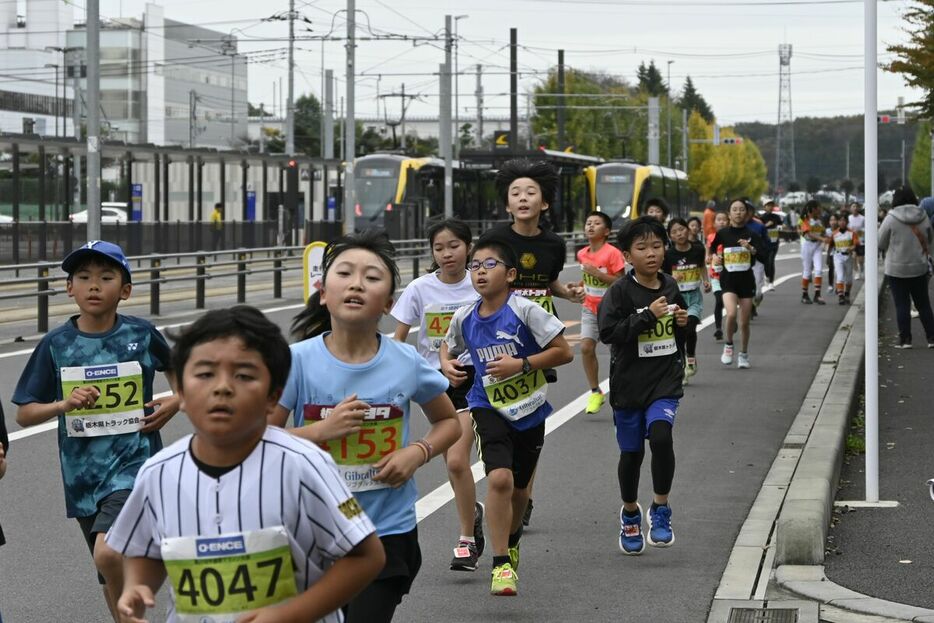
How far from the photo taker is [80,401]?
17.5ft

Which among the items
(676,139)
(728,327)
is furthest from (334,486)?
(676,139)

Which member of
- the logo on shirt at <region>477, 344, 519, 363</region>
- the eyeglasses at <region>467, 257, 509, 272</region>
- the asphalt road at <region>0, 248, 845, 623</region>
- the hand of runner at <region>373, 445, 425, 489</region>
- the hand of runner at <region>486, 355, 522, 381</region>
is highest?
the eyeglasses at <region>467, 257, 509, 272</region>

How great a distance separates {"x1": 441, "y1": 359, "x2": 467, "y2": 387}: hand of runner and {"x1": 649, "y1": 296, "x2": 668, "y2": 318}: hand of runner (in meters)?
1.19

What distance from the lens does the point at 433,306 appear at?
25.7ft

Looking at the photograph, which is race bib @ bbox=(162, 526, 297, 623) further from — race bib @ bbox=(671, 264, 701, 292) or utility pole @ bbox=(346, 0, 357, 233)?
utility pole @ bbox=(346, 0, 357, 233)

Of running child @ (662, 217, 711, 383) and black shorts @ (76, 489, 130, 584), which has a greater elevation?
running child @ (662, 217, 711, 383)

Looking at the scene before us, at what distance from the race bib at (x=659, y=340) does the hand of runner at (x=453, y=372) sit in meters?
1.22

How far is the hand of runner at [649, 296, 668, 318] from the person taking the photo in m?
7.84

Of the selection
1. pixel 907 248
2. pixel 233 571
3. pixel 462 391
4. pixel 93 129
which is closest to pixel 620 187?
pixel 93 129

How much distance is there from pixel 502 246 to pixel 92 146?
1883 centimetres

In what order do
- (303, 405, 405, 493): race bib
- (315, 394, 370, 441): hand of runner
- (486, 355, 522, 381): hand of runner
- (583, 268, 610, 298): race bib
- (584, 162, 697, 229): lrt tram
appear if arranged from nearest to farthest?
(315, 394, 370, 441): hand of runner, (303, 405, 405, 493): race bib, (486, 355, 522, 381): hand of runner, (583, 268, 610, 298): race bib, (584, 162, 697, 229): lrt tram

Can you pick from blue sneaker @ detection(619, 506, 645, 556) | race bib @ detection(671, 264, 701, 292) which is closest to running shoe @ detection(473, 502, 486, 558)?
blue sneaker @ detection(619, 506, 645, 556)

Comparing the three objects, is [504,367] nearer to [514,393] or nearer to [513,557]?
[514,393]

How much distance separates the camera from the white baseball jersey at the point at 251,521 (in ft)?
10.7
